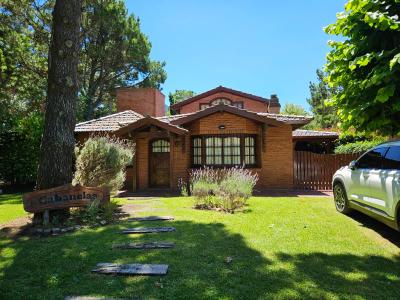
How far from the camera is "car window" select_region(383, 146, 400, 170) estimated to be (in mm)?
5926

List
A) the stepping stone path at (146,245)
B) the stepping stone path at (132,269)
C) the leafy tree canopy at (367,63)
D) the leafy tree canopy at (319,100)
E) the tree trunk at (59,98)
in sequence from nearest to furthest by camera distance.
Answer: the stepping stone path at (132,269)
the leafy tree canopy at (367,63)
the stepping stone path at (146,245)
the tree trunk at (59,98)
the leafy tree canopy at (319,100)

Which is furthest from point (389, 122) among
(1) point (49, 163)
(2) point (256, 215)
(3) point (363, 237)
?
(1) point (49, 163)

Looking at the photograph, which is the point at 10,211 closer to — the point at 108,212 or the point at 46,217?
the point at 46,217

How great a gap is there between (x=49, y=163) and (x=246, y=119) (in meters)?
9.97

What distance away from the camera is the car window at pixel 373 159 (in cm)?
667

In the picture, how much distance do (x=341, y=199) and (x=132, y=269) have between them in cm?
633

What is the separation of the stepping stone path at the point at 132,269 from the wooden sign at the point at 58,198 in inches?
137

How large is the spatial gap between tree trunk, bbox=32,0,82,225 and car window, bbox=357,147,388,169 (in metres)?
7.22

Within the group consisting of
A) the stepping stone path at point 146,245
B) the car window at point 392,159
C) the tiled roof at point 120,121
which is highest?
the tiled roof at point 120,121

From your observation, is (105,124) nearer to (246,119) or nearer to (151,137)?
(151,137)

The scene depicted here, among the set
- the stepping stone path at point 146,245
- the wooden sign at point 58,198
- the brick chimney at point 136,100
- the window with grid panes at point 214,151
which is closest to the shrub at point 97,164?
the wooden sign at point 58,198

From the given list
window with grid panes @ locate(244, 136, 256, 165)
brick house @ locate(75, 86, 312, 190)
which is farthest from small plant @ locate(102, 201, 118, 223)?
window with grid panes @ locate(244, 136, 256, 165)

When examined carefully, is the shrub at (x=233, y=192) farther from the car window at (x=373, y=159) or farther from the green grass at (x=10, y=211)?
the green grass at (x=10, y=211)

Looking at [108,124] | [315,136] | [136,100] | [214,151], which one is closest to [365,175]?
[214,151]
